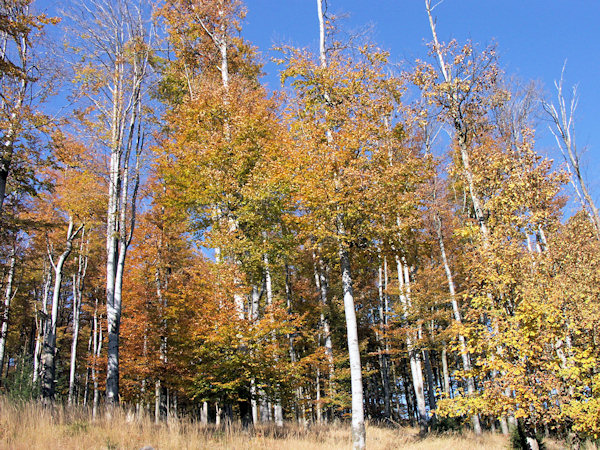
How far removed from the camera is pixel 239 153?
13.1 meters

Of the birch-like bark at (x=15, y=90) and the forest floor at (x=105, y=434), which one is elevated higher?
the birch-like bark at (x=15, y=90)

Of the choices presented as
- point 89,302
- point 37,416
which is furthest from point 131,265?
point 89,302

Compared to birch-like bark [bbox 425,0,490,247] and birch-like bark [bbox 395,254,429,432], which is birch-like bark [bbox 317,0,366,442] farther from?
birch-like bark [bbox 395,254,429,432]

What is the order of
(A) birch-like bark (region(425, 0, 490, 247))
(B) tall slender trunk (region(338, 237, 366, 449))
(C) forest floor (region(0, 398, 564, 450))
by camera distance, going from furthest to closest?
(A) birch-like bark (region(425, 0, 490, 247)) < (B) tall slender trunk (region(338, 237, 366, 449)) < (C) forest floor (region(0, 398, 564, 450))

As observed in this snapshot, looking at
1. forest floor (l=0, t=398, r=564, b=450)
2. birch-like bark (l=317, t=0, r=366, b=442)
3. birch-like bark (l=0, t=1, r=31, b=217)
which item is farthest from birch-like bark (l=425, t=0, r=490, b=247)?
birch-like bark (l=0, t=1, r=31, b=217)

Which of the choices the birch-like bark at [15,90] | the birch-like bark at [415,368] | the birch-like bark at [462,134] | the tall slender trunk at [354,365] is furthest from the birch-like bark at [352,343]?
the birch-like bark at [15,90]

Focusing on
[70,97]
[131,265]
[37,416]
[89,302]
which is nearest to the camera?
[37,416]

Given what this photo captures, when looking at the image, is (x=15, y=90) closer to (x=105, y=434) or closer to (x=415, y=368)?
(x=105, y=434)

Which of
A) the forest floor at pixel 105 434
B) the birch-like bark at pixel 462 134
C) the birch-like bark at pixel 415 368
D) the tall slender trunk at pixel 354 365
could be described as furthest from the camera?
the birch-like bark at pixel 415 368

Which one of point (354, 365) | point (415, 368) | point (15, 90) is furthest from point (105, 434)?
point (415, 368)

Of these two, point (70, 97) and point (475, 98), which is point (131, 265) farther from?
point (475, 98)

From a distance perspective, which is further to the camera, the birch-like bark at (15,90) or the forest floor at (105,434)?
the birch-like bark at (15,90)

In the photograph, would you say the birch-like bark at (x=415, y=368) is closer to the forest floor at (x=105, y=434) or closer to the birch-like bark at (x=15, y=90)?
the forest floor at (x=105, y=434)

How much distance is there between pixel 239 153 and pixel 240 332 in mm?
6143
